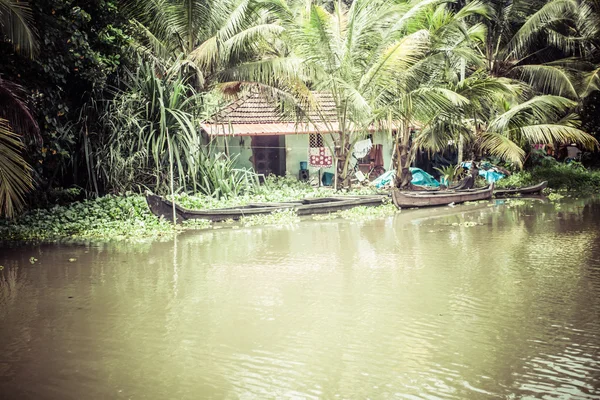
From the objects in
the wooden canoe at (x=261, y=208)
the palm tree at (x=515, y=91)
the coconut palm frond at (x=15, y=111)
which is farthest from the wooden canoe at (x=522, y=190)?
the coconut palm frond at (x=15, y=111)

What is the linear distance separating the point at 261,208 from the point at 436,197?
4.92 metres

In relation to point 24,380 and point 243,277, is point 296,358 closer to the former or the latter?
point 24,380

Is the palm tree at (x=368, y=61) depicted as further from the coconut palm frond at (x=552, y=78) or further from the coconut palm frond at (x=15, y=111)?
the coconut palm frond at (x=15, y=111)

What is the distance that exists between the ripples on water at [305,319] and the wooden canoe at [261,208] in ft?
4.86

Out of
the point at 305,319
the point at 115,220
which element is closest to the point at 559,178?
the point at 115,220

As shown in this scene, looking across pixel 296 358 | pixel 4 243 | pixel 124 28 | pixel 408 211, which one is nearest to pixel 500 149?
pixel 408 211

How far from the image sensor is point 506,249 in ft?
31.5

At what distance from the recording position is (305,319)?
240 inches

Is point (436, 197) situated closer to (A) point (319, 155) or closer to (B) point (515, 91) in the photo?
(B) point (515, 91)

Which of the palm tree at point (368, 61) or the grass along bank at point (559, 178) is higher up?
the palm tree at point (368, 61)

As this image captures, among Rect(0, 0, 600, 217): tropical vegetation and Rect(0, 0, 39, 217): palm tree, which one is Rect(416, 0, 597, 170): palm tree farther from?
Rect(0, 0, 39, 217): palm tree

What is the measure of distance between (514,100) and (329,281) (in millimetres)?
13227

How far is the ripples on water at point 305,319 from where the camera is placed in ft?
14.9

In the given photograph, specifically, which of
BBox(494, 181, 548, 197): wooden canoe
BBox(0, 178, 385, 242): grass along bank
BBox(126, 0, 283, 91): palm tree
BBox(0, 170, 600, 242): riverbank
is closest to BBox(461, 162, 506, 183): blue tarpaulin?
BBox(494, 181, 548, 197): wooden canoe
